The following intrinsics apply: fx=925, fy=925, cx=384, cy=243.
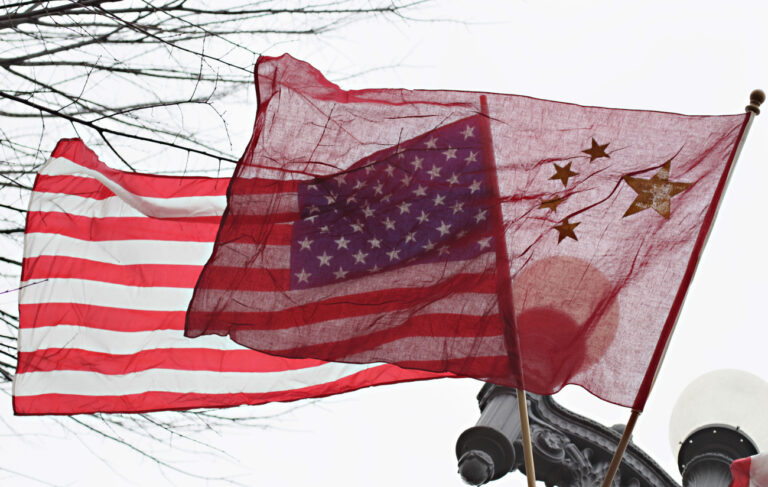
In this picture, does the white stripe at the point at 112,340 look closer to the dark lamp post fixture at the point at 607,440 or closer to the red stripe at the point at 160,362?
the red stripe at the point at 160,362

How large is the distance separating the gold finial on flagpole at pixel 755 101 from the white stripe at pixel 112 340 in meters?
3.73

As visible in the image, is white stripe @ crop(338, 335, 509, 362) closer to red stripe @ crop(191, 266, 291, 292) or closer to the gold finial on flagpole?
red stripe @ crop(191, 266, 291, 292)

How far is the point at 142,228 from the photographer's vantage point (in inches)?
270

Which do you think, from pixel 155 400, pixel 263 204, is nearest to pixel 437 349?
pixel 263 204

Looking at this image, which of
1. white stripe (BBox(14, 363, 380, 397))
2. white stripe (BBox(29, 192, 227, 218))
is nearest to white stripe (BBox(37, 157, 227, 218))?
white stripe (BBox(29, 192, 227, 218))

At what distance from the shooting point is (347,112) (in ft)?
19.0

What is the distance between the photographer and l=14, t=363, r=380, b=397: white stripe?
20.9ft

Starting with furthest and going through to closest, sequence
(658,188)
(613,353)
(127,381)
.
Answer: (127,381) → (658,188) → (613,353)

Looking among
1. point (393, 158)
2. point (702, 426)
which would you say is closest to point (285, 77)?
point (393, 158)

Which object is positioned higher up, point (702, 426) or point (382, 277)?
point (382, 277)

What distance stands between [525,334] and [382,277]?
918 millimetres

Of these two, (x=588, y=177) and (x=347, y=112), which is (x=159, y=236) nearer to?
(x=347, y=112)

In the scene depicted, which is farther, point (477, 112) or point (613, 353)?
point (477, 112)

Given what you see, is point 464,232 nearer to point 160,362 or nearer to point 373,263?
point 373,263
